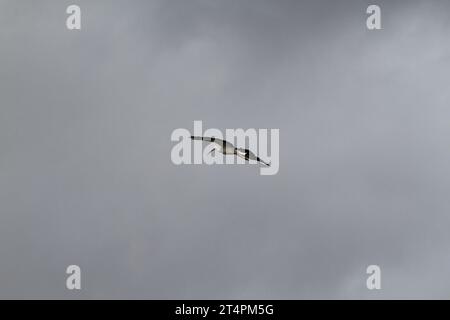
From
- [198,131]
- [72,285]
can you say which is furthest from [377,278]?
[198,131]
